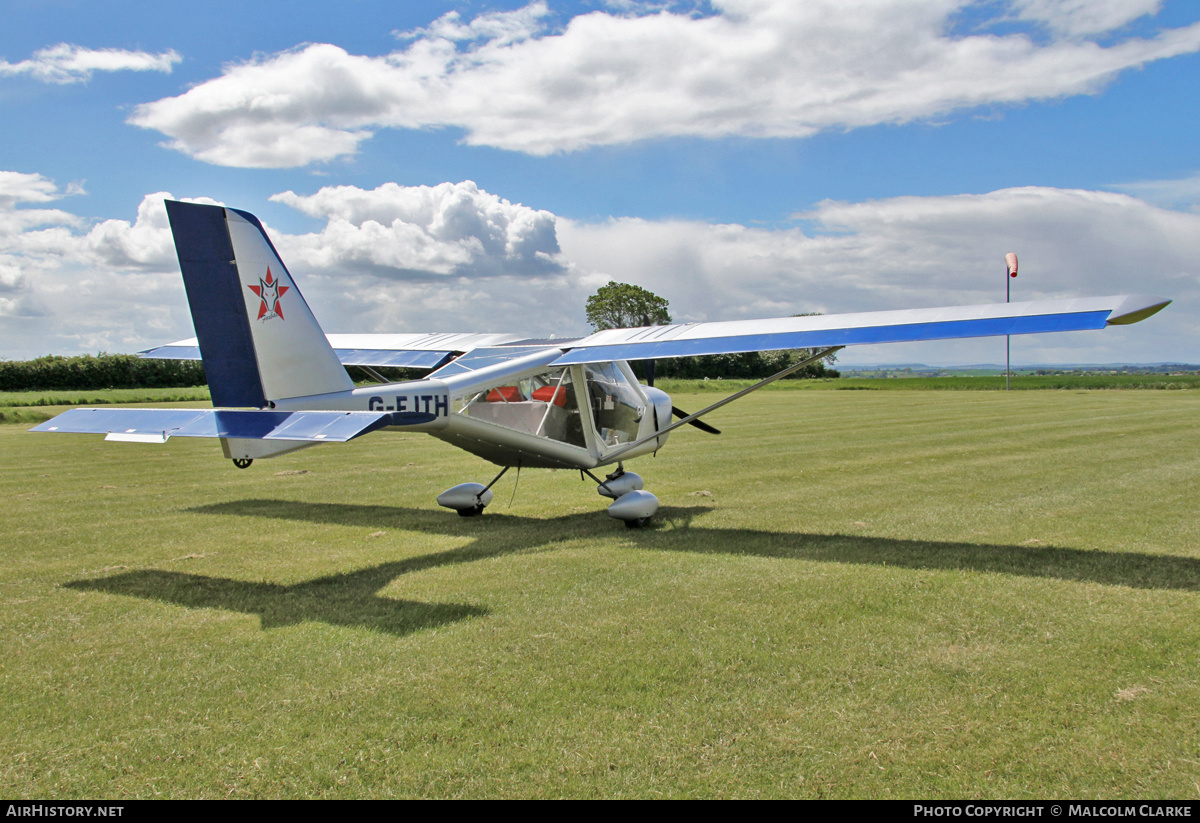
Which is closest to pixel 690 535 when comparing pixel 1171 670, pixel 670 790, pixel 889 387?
pixel 1171 670

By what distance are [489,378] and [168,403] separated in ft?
95.9

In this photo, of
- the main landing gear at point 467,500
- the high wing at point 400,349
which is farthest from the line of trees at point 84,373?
the main landing gear at point 467,500

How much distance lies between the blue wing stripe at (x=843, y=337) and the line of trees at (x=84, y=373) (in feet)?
153

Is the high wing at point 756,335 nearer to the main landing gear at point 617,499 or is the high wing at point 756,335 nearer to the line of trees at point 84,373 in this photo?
the main landing gear at point 617,499

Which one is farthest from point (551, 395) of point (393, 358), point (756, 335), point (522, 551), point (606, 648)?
point (606, 648)

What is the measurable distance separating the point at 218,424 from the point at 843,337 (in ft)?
17.7

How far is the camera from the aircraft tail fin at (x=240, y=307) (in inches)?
245

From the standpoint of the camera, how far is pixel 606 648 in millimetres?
4543

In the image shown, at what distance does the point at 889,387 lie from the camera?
51.0 meters

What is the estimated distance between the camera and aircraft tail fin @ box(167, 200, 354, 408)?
6.23m

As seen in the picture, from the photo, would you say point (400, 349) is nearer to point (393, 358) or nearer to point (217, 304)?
point (393, 358)

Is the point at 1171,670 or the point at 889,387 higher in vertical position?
the point at 1171,670

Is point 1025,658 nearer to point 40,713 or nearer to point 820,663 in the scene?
point 820,663

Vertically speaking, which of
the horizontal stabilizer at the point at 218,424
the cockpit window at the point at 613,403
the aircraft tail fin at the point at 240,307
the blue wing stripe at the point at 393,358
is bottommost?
the cockpit window at the point at 613,403
